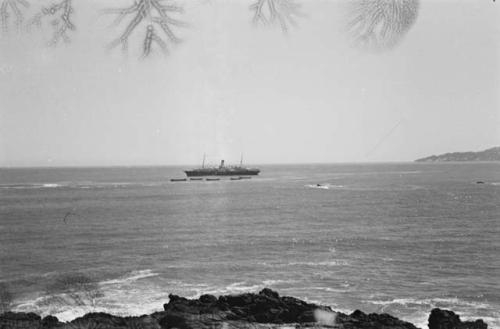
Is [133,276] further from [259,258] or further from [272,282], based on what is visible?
[259,258]

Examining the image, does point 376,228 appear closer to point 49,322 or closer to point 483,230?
point 483,230

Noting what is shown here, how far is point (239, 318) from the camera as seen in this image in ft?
58.4

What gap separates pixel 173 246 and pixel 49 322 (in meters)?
26.3

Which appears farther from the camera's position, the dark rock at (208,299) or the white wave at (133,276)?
the white wave at (133,276)

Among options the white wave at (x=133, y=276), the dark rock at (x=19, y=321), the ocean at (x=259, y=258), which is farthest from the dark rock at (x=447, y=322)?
the white wave at (x=133, y=276)

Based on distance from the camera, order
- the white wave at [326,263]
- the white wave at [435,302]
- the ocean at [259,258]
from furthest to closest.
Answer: the white wave at [326,263] → the ocean at [259,258] → the white wave at [435,302]

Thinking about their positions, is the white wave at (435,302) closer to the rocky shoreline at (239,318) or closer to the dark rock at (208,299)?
the rocky shoreline at (239,318)

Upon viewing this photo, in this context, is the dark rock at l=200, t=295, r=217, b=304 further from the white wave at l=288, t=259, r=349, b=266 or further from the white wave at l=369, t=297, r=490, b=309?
the white wave at l=288, t=259, r=349, b=266

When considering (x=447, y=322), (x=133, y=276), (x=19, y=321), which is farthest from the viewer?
(x=133, y=276)

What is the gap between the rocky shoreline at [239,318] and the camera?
1597cm

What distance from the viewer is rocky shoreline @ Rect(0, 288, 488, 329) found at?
52.4 ft

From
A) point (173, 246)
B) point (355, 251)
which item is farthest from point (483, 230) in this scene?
point (173, 246)

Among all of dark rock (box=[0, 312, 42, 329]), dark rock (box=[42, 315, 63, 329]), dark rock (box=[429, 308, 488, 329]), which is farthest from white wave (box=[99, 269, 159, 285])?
dark rock (box=[429, 308, 488, 329])

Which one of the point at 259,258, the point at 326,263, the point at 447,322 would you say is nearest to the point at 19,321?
the point at 447,322
